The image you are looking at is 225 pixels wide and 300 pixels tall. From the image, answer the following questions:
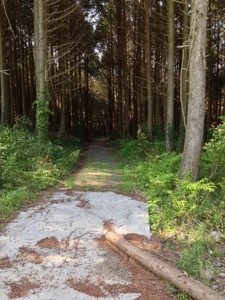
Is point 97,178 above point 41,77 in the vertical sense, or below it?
below

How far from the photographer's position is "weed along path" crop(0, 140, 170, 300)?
3.99m

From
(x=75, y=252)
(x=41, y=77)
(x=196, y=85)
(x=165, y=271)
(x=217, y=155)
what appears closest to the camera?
(x=165, y=271)

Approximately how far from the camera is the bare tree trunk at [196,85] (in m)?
6.70

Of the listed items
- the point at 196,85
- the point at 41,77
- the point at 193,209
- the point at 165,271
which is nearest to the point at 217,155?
the point at 196,85

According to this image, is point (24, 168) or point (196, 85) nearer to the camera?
point (196, 85)

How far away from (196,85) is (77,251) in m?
4.10

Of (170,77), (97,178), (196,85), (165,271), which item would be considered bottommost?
(165,271)

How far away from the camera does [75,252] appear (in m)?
4.93

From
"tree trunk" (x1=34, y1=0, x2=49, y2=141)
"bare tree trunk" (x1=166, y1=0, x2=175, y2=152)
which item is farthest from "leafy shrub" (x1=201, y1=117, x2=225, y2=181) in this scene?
"tree trunk" (x1=34, y1=0, x2=49, y2=141)

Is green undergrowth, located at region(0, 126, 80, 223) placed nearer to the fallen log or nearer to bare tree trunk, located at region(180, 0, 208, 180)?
the fallen log

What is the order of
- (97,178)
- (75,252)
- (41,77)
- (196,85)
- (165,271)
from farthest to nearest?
(41,77) → (97,178) → (196,85) → (75,252) → (165,271)

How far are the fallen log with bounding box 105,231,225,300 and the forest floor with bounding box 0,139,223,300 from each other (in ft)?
0.32

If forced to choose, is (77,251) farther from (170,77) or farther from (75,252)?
(170,77)

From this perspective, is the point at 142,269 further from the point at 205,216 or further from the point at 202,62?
the point at 202,62
